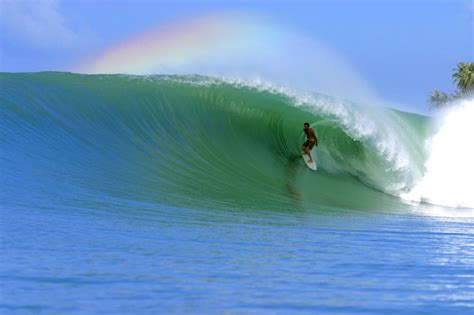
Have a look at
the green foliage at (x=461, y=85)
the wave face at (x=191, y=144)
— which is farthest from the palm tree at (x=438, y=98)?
the wave face at (x=191, y=144)

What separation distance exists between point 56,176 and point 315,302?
6.16 meters

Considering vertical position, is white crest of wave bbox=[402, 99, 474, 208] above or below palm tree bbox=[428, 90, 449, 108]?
below

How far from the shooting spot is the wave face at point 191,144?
9.70 m

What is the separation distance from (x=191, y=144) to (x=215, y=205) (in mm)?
5013

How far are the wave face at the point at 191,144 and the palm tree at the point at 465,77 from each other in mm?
37468

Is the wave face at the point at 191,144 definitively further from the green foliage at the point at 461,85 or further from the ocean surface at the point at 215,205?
the green foliage at the point at 461,85

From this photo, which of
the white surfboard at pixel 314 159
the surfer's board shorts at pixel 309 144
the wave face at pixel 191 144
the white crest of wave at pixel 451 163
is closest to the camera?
the wave face at pixel 191 144

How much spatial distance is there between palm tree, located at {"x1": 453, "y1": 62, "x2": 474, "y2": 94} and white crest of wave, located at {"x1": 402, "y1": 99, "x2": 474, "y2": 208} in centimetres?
4037

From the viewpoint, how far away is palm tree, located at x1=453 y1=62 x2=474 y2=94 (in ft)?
179

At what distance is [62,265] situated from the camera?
4945 millimetres

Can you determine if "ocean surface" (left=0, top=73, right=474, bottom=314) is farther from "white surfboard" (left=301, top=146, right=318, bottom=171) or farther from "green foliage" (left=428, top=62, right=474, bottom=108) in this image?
"green foliage" (left=428, top=62, right=474, bottom=108)

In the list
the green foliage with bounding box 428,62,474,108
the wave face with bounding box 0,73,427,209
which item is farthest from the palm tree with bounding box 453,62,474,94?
the wave face with bounding box 0,73,427,209

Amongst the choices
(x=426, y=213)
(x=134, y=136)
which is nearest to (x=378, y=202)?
(x=426, y=213)

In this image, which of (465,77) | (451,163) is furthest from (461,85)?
(451,163)
